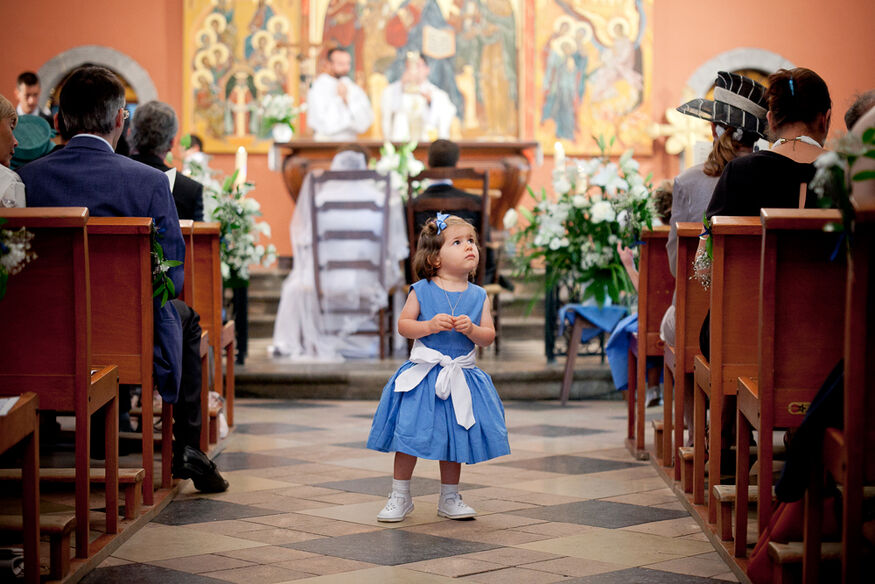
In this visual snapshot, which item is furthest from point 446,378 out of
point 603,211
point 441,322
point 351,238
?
point 351,238

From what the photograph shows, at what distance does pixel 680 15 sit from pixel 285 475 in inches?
357

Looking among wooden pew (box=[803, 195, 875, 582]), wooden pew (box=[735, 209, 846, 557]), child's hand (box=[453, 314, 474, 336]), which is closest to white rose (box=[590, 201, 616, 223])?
child's hand (box=[453, 314, 474, 336])

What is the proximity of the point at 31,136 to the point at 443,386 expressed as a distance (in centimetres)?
247

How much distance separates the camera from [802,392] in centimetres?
258

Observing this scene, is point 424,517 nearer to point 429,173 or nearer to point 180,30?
point 429,173

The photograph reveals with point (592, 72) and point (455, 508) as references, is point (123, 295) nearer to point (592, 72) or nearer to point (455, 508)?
point (455, 508)

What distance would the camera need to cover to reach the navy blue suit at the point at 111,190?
3463 mm

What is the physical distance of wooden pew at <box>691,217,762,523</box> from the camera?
310cm

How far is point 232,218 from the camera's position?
618cm

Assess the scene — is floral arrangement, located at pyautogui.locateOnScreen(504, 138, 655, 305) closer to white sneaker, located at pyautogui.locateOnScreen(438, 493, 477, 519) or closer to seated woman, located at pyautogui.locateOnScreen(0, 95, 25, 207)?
white sneaker, located at pyautogui.locateOnScreen(438, 493, 477, 519)

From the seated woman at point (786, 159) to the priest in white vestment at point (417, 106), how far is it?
24.6 feet

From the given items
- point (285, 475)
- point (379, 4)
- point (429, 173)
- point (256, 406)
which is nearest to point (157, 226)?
point (285, 475)

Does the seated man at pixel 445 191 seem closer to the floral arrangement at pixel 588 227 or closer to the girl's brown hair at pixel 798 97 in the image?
the floral arrangement at pixel 588 227

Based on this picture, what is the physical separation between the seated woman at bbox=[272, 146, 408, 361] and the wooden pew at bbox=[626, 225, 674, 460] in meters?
3.04
